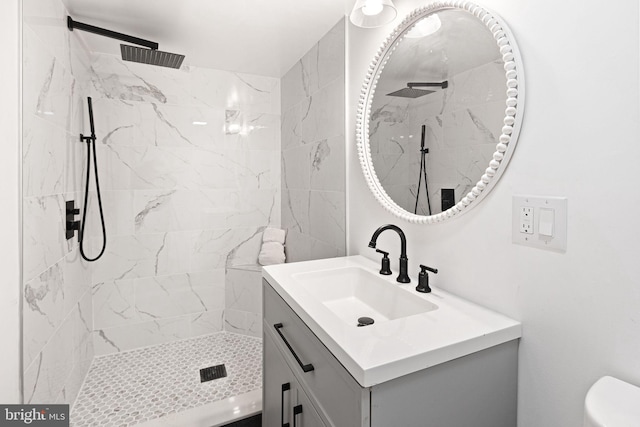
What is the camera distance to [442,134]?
1.21m

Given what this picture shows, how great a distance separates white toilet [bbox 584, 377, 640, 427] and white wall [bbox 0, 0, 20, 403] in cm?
167

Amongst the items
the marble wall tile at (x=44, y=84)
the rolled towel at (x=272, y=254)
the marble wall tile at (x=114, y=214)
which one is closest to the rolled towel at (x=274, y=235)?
the rolled towel at (x=272, y=254)

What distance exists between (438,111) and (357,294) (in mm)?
823

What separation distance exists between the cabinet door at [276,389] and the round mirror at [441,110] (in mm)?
750

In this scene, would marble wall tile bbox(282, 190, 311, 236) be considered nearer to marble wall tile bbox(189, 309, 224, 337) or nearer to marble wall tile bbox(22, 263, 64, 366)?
marble wall tile bbox(189, 309, 224, 337)

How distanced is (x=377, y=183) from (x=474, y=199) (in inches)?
21.9

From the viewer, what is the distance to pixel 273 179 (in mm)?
2900

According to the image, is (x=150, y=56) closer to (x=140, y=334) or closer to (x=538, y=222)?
(x=140, y=334)

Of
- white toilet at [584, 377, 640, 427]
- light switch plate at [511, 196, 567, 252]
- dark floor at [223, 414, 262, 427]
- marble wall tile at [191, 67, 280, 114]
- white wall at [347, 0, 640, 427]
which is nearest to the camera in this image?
white toilet at [584, 377, 640, 427]

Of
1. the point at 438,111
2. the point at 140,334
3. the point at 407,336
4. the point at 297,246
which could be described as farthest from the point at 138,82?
the point at 407,336

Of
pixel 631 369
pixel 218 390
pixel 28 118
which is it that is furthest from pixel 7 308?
pixel 631 369

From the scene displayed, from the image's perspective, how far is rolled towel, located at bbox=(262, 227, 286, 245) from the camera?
2830mm

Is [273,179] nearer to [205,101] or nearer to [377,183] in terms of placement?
[205,101]

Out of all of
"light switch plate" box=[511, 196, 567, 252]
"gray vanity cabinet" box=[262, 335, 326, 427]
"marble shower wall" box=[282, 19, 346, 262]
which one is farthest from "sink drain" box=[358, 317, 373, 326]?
"marble shower wall" box=[282, 19, 346, 262]
